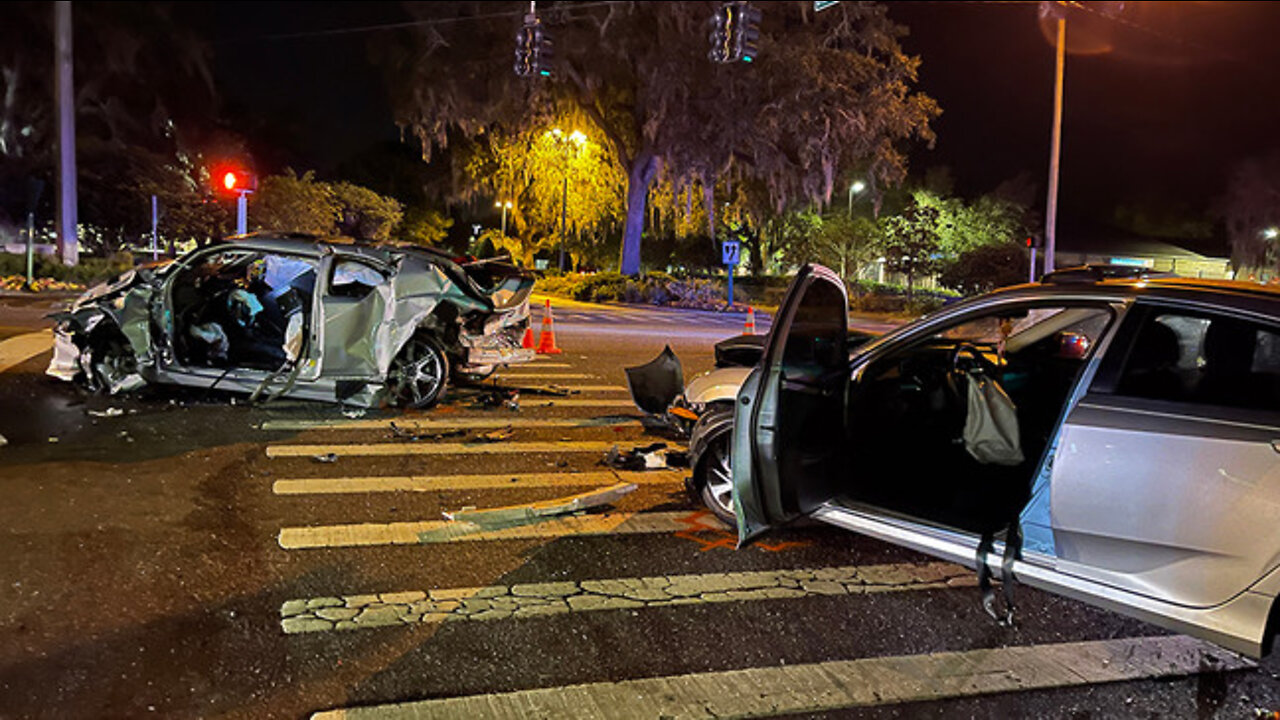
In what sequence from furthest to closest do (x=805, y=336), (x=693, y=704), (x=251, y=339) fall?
(x=251, y=339) → (x=805, y=336) → (x=693, y=704)

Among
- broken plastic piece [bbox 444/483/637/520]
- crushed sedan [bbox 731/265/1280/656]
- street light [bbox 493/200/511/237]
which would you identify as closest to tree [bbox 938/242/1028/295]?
street light [bbox 493/200/511/237]

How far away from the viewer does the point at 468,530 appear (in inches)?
212

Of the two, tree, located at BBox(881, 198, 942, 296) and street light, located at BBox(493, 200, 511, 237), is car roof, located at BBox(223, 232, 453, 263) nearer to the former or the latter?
street light, located at BBox(493, 200, 511, 237)

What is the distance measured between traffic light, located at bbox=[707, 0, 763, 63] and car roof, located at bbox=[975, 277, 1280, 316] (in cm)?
1212

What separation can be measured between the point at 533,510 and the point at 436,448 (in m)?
2.01

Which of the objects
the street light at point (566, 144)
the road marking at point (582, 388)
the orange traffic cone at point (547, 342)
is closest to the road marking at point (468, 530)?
the road marking at point (582, 388)

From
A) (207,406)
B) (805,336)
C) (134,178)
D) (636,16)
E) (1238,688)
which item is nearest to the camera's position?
(1238,688)

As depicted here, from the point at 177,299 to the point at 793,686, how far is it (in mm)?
7436

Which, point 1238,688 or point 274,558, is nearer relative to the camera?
point 1238,688

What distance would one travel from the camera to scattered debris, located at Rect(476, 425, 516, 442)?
25.6 ft

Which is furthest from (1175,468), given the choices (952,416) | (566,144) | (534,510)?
(566,144)

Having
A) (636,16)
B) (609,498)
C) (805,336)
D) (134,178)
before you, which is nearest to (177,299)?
(609,498)

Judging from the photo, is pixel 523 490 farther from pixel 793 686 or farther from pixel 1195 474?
pixel 1195 474

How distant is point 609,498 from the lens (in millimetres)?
5969
